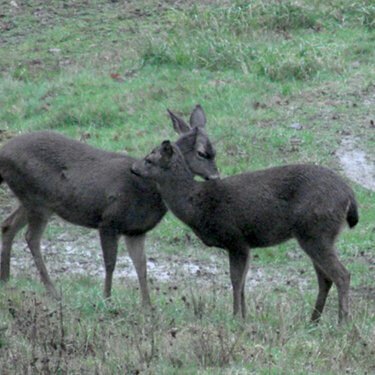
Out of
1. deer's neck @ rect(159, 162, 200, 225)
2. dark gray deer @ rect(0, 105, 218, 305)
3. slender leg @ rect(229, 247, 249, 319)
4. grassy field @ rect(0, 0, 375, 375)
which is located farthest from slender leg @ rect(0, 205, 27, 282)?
slender leg @ rect(229, 247, 249, 319)

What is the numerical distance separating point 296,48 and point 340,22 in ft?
6.52

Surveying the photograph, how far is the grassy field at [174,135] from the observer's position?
18.5 ft

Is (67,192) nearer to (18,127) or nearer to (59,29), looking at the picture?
(18,127)

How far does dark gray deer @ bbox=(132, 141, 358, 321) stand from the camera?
6855 mm

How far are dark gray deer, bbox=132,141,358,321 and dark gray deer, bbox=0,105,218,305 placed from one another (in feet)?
1.07

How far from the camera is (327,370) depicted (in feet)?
17.7

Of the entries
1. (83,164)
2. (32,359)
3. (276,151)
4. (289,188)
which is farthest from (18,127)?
(32,359)

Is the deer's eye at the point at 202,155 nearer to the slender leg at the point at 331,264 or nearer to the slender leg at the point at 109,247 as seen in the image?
the slender leg at the point at 109,247

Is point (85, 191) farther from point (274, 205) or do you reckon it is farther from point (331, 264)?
point (331, 264)

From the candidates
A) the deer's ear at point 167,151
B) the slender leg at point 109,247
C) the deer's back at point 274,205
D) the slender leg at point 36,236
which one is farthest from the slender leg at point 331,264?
the slender leg at point 36,236

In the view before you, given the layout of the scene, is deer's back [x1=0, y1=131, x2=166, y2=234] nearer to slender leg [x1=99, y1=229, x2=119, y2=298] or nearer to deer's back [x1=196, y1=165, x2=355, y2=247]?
slender leg [x1=99, y1=229, x2=119, y2=298]

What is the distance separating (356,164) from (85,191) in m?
4.42

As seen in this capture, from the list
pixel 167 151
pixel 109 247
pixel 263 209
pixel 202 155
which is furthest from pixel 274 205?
pixel 109 247

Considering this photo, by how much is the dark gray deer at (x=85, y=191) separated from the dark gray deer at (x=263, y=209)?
33 centimetres
